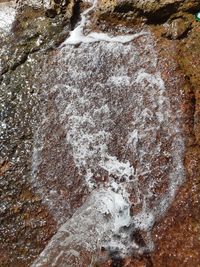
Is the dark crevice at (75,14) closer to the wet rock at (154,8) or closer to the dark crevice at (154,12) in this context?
the wet rock at (154,8)

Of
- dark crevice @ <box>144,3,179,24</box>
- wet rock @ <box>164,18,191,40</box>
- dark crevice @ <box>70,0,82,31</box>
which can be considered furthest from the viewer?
dark crevice @ <box>70,0,82,31</box>

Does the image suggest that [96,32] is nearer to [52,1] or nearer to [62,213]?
[52,1]

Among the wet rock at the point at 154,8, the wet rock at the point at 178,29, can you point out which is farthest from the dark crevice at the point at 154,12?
the wet rock at the point at 178,29

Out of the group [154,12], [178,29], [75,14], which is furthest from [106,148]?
[75,14]

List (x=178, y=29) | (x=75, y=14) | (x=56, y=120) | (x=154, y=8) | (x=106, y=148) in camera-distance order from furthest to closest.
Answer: (x=75, y=14)
(x=154, y=8)
(x=178, y=29)
(x=56, y=120)
(x=106, y=148)

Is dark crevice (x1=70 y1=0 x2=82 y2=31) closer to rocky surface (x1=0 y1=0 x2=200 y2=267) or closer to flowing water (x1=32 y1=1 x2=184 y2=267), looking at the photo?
rocky surface (x1=0 y1=0 x2=200 y2=267)

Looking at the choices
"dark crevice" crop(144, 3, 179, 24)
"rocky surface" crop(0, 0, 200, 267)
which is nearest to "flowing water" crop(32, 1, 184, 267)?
"rocky surface" crop(0, 0, 200, 267)

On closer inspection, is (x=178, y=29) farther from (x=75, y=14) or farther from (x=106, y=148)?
(x=106, y=148)
